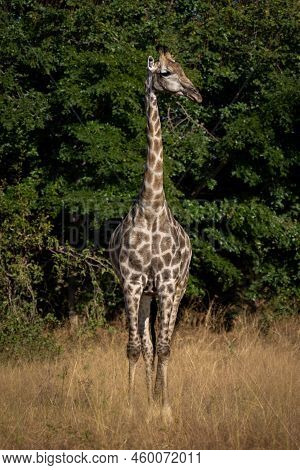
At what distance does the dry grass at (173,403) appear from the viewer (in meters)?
6.30

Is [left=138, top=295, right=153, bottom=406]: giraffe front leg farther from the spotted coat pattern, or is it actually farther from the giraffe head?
the giraffe head

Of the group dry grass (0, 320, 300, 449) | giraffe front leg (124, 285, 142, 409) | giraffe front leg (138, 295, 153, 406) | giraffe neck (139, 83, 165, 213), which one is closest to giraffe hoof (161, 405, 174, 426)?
dry grass (0, 320, 300, 449)

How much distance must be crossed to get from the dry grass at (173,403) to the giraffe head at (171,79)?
10.0 ft

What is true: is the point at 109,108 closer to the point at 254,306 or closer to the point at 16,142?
the point at 16,142

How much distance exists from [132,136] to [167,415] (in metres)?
5.95

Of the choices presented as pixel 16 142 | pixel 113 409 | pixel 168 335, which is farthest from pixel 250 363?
pixel 16 142

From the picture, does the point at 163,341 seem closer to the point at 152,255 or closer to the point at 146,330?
the point at 146,330

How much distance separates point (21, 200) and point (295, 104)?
4648mm

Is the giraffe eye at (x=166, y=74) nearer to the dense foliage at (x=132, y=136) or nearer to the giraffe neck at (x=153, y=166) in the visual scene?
the giraffe neck at (x=153, y=166)

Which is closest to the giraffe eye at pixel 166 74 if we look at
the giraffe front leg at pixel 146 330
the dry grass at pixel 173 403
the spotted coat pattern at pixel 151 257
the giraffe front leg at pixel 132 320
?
the spotted coat pattern at pixel 151 257

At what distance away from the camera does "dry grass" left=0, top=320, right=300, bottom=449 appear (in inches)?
248

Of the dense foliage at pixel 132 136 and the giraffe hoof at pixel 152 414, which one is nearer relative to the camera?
the giraffe hoof at pixel 152 414

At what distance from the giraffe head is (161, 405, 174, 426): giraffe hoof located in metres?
3.10

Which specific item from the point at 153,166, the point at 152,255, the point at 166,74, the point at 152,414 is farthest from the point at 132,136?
the point at 152,414
